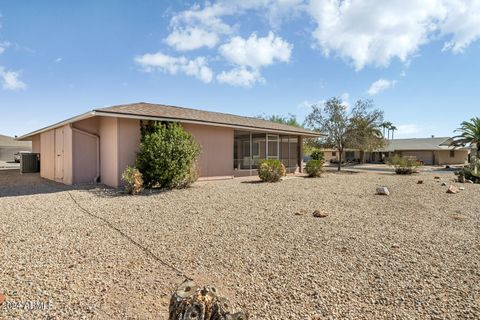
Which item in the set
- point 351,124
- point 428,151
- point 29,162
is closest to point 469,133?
point 428,151

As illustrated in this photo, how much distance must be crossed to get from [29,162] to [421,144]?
168 ft

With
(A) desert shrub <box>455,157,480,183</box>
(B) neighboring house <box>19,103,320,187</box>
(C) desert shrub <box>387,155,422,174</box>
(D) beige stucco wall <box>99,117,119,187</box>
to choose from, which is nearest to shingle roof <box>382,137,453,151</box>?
(C) desert shrub <box>387,155,422,174</box>

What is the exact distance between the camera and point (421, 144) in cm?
4356

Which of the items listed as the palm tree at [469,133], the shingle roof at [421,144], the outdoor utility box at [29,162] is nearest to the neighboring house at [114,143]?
the outdoor utility box at [29,162]

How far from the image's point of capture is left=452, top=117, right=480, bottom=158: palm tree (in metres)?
28.1

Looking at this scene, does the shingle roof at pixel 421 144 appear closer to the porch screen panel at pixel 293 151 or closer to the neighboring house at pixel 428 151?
the neighboring house at pixel 428 151

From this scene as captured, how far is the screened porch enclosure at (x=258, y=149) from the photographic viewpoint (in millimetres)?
16672

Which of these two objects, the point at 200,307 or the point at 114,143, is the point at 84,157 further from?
the point at 200,307

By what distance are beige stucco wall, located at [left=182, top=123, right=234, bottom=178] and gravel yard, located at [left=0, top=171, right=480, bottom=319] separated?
5.86 meters

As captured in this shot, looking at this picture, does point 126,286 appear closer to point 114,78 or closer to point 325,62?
point 114,78

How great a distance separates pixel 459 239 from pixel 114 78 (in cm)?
1622

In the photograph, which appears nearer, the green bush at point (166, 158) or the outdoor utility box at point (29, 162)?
the green bush at point (166, 158)

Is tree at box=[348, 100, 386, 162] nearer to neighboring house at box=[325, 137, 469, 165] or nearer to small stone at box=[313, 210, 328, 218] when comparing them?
neighboring house at box=[325, 137, 469, 165]

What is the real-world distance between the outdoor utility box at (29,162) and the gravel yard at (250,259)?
13.5m
